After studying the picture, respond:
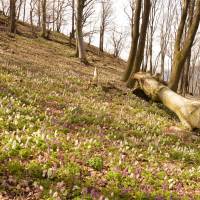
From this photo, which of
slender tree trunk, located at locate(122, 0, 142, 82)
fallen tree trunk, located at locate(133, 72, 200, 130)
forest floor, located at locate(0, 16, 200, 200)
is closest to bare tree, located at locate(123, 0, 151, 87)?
slender tree trunk, located at locate(122, 0, 142, 82)

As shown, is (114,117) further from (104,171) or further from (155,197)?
(155,197)

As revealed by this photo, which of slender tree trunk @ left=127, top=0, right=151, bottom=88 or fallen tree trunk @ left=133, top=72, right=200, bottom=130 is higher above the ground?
slender tree trunk @ left=127, top=0, right=151, bottom=88

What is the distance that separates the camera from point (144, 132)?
13578 mm

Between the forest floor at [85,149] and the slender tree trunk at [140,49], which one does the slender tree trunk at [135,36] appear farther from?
the forest floor at [85,149]

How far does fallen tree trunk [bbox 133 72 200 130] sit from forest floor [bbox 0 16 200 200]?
1.80ft

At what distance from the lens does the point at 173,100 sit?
17312mm

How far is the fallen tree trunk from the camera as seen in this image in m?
15.2

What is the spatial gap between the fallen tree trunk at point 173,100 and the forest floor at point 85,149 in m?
0.55

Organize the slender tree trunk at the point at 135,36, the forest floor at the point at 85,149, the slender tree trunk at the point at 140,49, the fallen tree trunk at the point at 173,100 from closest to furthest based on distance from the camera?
the forest floor at the point at 85,149, the fallen tree trunk at the point at 173,100, the slender tree trunk at the point at 140,49, the slender tree trunk at the point at 135,36

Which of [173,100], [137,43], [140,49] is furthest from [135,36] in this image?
[173,100]

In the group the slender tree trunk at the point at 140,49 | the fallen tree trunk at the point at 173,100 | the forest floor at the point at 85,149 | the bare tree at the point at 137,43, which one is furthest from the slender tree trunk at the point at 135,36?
the forest floor at the point at 85,149

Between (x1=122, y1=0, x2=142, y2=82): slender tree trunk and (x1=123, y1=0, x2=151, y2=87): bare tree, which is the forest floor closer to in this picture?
(x1=123, y1=0, x2=151, y2=87): bare tree

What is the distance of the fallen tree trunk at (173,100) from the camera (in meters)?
15.2

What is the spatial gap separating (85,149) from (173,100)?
347 inches
